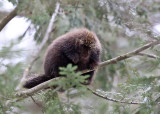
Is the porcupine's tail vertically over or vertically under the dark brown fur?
under

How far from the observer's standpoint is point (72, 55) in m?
4.82

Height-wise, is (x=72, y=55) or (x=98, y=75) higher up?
(x=72, y=55)

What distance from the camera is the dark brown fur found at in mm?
4793

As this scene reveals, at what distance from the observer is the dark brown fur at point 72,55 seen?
479 cm

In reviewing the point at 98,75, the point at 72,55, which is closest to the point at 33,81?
the point at 72,55

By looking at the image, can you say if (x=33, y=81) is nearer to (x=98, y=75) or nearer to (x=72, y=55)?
(x=72, y=55)

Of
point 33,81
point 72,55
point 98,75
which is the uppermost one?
point 72,55

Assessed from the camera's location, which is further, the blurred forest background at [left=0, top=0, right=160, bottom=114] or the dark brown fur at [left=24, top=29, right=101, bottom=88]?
the dark brown fur at [left=24, top=29, right=101, bottom=88]

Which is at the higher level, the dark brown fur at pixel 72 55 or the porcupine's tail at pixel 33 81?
the dark brown fur at pixel 72 55

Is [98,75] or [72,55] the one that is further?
[98,75]

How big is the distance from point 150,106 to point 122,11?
11.5 ft

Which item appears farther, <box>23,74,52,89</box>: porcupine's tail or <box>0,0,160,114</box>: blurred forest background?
<box>23,74,52,89</box>: porcupine's tail

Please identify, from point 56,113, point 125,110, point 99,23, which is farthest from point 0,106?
point 99,23

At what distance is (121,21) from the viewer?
239 inches
